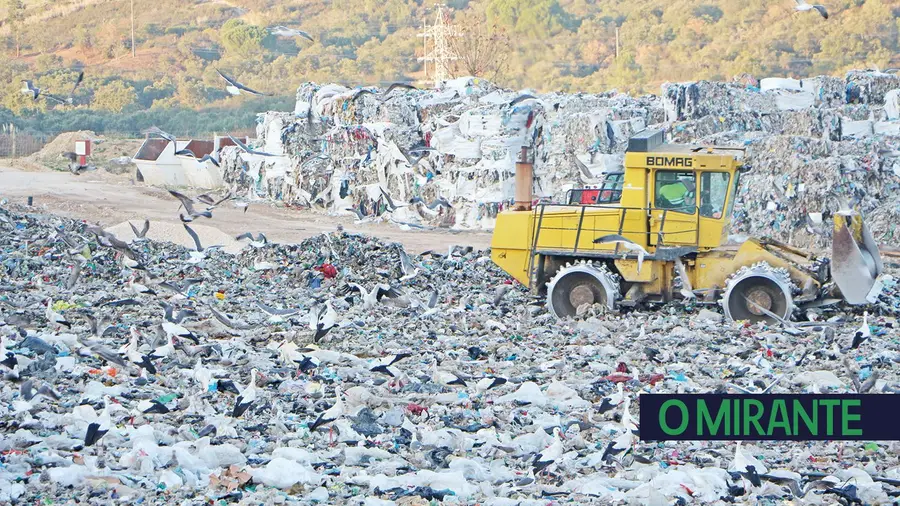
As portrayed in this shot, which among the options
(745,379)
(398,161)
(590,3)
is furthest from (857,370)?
(590,3)

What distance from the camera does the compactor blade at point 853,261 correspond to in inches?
396

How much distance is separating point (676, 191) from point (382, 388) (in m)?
4.16

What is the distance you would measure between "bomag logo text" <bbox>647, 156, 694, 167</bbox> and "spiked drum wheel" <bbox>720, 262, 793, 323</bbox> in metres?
1.13

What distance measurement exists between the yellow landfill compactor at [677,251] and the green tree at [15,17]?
2205 inches

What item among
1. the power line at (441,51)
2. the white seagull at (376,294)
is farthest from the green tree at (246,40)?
the white seagull at (376,294)

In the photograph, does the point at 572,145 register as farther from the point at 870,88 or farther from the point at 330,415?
the point at 330,415

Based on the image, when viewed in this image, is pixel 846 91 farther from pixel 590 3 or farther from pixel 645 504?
pixel 590 3

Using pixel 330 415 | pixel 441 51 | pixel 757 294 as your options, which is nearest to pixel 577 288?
pixel 757 294

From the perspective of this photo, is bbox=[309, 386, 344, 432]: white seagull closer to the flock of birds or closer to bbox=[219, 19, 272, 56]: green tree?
the flock of birds

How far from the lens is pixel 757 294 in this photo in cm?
1025

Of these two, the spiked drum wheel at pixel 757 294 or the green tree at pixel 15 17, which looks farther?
the green tree at pixel 15 17

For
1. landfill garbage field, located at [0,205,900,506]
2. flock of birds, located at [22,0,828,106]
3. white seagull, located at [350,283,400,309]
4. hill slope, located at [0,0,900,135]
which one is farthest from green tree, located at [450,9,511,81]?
landfill garbage field, located at [0,205,900,506]

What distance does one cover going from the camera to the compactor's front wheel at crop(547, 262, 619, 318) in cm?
1070

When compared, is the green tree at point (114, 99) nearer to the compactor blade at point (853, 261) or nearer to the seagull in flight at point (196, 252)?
the seagull in flight at point (196, 252)
